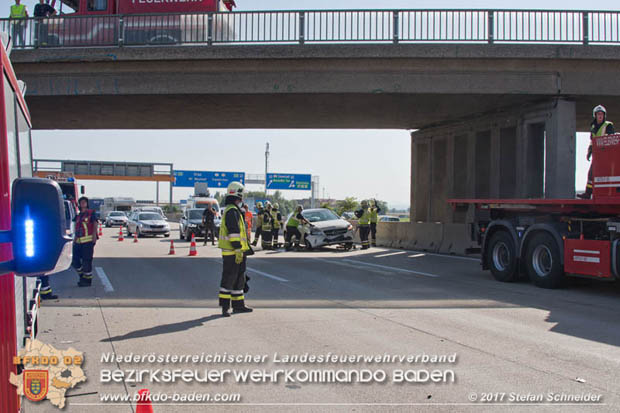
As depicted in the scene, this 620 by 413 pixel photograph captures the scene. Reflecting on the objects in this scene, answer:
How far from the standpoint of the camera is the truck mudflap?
1074cm

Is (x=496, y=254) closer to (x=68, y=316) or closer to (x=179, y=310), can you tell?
(x=179, y=310)

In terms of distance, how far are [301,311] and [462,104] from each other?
39.9 feet

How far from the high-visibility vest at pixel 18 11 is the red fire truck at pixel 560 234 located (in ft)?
48.6

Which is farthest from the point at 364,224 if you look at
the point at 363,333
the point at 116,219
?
the point at 116,219

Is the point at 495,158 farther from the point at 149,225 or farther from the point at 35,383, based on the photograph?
the point at 149,225

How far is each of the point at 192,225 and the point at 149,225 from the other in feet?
19.1

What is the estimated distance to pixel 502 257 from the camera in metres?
13.4

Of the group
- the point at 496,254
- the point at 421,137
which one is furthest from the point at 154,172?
the point at 496,254

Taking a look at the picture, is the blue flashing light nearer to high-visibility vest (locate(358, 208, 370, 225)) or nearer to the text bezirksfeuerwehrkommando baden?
the text bezirksfeuerwehrkommando baden

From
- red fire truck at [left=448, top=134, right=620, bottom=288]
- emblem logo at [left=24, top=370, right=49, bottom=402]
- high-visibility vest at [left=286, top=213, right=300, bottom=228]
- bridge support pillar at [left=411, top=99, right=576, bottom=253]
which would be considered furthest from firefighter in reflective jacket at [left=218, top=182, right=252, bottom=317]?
high-visibility vest at [left=286, top=213, right=300, bottom=228]

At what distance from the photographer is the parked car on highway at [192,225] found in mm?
30641

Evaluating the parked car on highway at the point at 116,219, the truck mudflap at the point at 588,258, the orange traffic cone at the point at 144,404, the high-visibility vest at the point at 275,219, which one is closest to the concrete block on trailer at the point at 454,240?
the high-visibility vest at the point at 275,219

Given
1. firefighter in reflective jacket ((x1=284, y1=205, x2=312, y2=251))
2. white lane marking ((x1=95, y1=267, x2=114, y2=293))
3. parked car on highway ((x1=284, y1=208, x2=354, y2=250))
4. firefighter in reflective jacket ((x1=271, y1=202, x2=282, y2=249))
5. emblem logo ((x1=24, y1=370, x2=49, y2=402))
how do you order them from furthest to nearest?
firefighter in reflective jacket ((x1=271, y1=202, x2=282, y2=249)), firefighter in reflective jacket ((x1=284, y1=205, x2=312, y2=251)), parked car on highway ((x1=284, y1=208, x2=354, y2=250)), white lane marking ((x1=95, y1=267, x2=114, y2=293)), emblem logo ((x1=24, y1=370, x2=49, y2=402))

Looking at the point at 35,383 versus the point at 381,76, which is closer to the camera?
the point at 35,383
